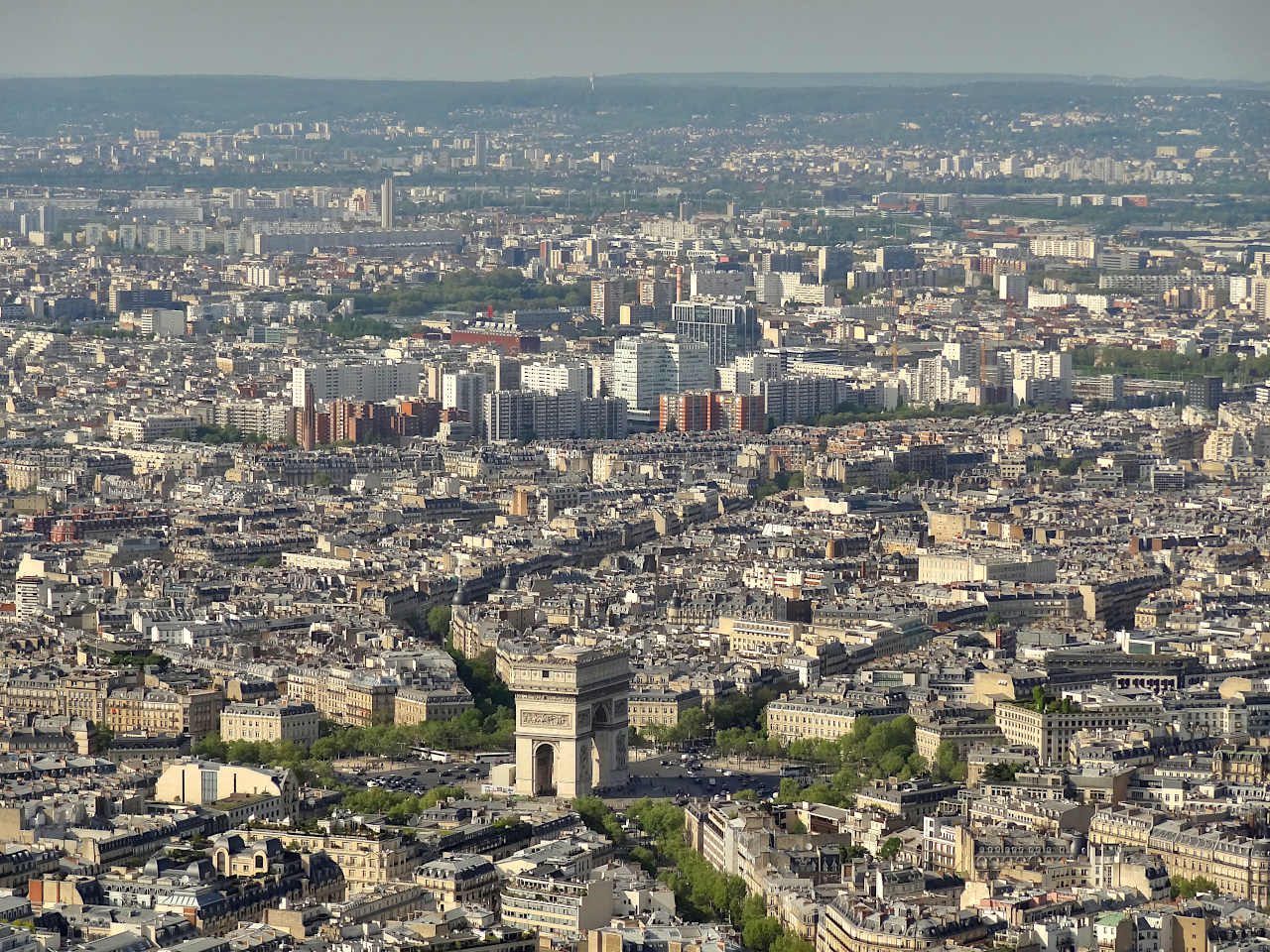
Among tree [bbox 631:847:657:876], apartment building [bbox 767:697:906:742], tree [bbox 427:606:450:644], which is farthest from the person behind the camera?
tree [bbox 427:606:450:644]

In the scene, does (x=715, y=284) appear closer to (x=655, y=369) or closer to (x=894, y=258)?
(x=894, y=258)

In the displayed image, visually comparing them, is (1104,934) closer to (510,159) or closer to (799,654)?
(799,654)

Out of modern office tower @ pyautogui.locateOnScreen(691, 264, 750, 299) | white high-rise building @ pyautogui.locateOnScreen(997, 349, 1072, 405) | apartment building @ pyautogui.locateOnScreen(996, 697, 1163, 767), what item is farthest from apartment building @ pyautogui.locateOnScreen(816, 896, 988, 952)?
modern office tower @ pyautogui.locateOnScreen(691, 264, 750, 299)

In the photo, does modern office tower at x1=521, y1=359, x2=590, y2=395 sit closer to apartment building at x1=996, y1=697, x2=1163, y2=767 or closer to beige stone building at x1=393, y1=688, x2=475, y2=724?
beige stone building at x1=393, y1=688, x2=475, y2=724

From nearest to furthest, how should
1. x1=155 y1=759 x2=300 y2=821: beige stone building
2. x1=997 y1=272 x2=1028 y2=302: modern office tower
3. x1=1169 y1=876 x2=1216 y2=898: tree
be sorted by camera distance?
x1=1169 y1=876 x2=1216 y2=898: tree → x1=155 y1=759 x2=300 y2=821: beige stone building → x1=997 y1=272 x2=1028 y2=302: modern office tower

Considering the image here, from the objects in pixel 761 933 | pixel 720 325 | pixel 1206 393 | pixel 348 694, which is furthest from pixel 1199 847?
pixel 720 325
